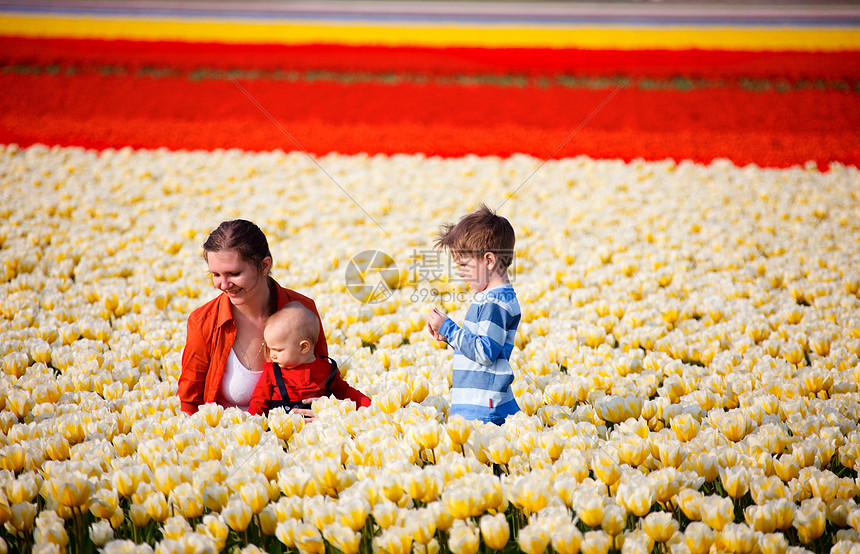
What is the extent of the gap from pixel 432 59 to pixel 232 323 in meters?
12.2

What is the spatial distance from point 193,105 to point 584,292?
8.94 m

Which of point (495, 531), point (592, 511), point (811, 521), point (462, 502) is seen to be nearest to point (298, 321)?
point (462, 502)

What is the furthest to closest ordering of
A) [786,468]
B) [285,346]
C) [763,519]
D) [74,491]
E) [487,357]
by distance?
1. [285,346]
2. [487,357]
3. [786,468]
4. [74,491]
5. [763,519]

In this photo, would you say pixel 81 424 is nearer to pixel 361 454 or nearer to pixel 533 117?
pixel 361 454

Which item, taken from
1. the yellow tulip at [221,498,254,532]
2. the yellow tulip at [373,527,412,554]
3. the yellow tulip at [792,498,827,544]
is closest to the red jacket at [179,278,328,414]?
the yellow tulip at [221,498,254,532]

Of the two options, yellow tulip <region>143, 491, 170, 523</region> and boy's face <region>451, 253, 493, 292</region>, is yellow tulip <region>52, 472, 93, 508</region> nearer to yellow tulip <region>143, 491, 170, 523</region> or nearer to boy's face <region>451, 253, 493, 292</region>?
yellow tulip <region>143, 491, 170, 523</region>

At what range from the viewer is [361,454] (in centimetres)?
210

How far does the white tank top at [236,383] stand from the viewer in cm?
281

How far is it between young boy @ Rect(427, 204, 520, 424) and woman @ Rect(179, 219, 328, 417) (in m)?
0.68

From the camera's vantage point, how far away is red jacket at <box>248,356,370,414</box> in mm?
2689

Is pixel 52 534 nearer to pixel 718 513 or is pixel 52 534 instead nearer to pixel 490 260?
pixel 490 260

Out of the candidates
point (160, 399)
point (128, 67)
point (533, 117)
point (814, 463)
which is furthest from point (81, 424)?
point (128, 67)

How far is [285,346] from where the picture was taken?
8.59ft

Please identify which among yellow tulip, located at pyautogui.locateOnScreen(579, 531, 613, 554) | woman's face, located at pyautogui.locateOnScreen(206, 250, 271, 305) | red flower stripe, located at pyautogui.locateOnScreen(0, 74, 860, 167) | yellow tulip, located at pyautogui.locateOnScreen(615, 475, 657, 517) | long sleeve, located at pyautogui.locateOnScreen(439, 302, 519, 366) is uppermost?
red flower stripe, located at pyautogui.locateOnScreen(0, 74, 860, 167)
